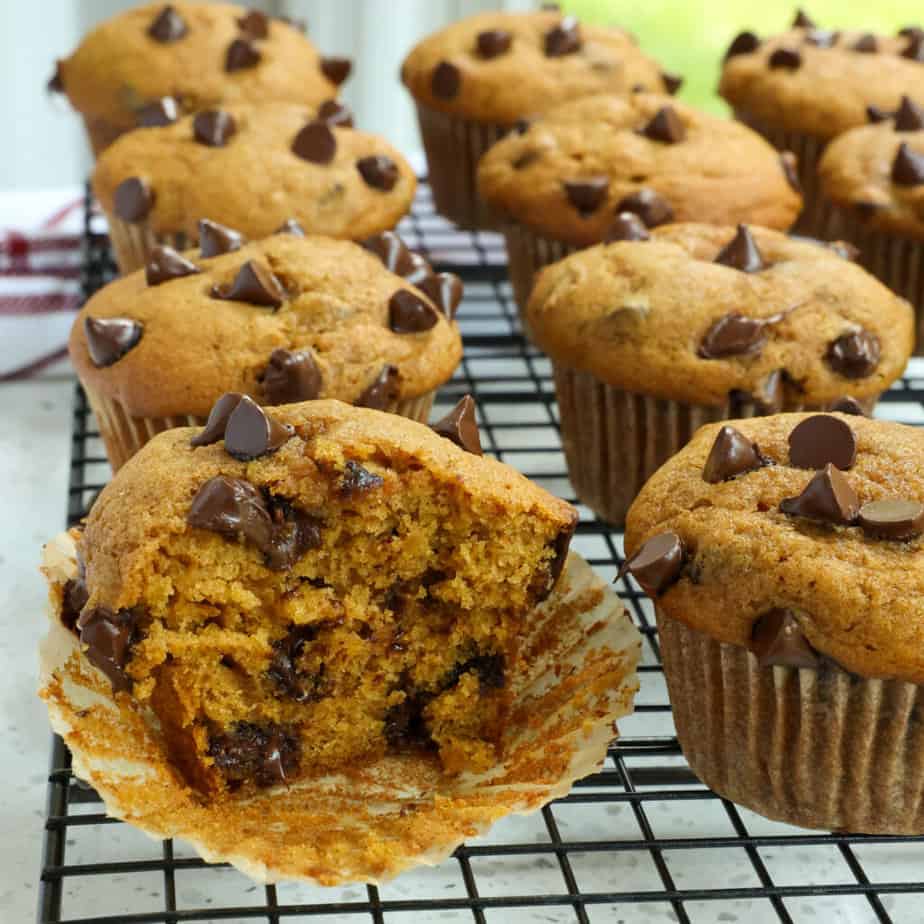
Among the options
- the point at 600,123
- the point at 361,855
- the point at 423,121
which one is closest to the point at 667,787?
the point at 361,855

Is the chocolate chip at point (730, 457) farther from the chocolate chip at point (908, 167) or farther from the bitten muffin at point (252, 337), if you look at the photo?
the chocolate chip at point (908, 167)

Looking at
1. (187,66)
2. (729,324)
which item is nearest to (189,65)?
(187,66)

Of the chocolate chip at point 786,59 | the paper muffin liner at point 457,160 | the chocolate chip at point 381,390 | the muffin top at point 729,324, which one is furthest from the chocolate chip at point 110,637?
the chocolate chip at point 786,59

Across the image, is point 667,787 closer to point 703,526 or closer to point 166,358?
point 703,526

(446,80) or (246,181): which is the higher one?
(246,181)

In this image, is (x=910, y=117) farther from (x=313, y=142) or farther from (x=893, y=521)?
(x=893, y=521)

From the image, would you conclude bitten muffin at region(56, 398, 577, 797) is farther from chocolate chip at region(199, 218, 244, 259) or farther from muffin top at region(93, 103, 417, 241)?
muffin top at region(93, 103, 417, 241)
